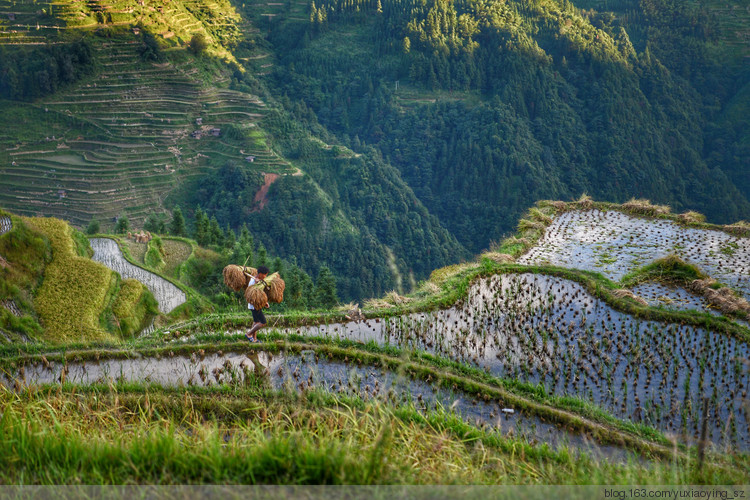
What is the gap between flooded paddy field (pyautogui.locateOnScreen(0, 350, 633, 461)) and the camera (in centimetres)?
571

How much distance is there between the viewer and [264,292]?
6.98 meters

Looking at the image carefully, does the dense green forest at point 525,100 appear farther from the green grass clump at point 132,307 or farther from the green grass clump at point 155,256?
the green grass clump at point 132,307

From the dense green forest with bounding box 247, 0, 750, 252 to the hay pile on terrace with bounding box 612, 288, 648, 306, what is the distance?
4885 cm

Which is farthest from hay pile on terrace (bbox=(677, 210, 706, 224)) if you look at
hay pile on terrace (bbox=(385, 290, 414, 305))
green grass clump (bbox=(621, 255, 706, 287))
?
hay pile on terrace (bbox=(385, 290, 414, 305))

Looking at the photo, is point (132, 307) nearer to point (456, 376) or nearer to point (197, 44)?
point (456, 376)

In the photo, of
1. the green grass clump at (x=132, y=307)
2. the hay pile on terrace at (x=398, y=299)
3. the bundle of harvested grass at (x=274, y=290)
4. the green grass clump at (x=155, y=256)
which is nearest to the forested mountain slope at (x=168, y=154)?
the green grass clump at (x=155, y=256)

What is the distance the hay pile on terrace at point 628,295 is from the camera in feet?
31.0

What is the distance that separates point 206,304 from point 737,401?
1427 cm

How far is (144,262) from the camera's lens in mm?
18781

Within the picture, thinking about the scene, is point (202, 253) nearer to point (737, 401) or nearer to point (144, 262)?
point (144, 262)

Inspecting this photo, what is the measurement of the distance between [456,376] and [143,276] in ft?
43.4

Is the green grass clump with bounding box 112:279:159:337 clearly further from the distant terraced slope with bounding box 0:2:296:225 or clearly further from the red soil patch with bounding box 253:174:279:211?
the red soil patch with bounding box 253:174:279:211

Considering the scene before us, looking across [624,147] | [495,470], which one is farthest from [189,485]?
[624,147]

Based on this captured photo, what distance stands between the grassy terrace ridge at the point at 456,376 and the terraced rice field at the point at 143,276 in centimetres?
757
